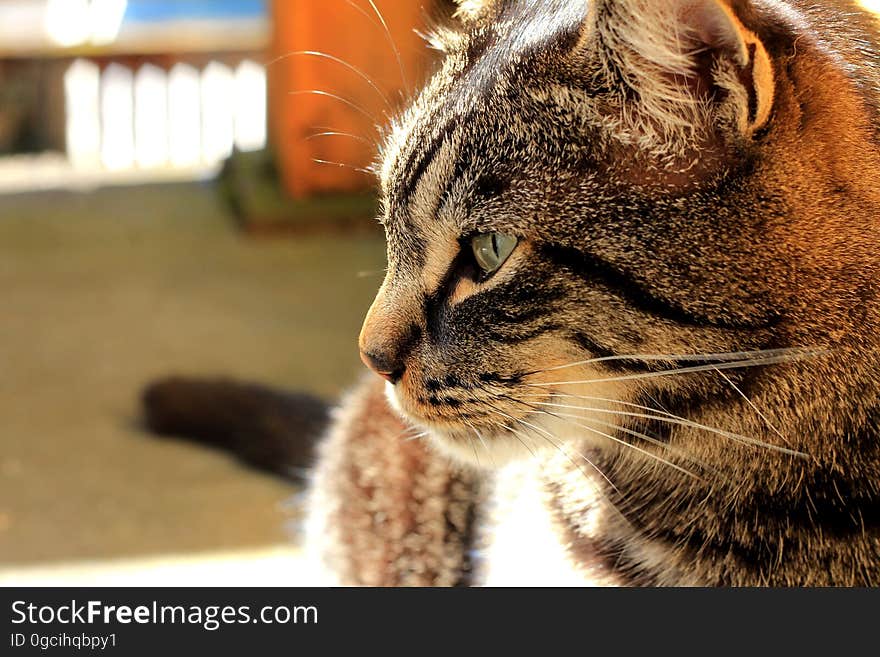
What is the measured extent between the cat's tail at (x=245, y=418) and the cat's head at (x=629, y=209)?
36.7 inches

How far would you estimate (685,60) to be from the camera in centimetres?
92

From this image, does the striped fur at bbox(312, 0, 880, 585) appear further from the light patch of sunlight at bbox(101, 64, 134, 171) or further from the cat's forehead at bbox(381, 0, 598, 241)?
Answer: the light patch of sunlight at bbox(101, 64, 134, 171)

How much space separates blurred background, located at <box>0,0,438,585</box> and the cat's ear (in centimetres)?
31

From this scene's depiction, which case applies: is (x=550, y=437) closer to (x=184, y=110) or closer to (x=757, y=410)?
(x=757, y=410)

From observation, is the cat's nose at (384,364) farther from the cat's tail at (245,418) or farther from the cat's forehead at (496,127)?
the cat's tail at (245,418)

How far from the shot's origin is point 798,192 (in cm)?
95

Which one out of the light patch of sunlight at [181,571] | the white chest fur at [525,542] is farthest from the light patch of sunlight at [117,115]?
the white chest fur at [525,542]

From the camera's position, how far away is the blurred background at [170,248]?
192 cm

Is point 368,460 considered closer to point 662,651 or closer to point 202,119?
point 662,651

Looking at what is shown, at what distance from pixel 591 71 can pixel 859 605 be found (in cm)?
52

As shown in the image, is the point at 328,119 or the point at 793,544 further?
the point at 328,119

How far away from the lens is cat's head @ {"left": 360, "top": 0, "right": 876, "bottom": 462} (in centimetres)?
94

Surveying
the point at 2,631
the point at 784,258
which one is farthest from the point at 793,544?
the point at 2,631

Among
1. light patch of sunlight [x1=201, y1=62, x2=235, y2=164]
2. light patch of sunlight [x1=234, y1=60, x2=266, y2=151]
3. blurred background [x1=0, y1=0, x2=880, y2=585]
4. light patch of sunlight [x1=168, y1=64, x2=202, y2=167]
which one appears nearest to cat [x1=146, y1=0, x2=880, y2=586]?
blurred background [x1=0, y1=0, x2=880, y2=585]
